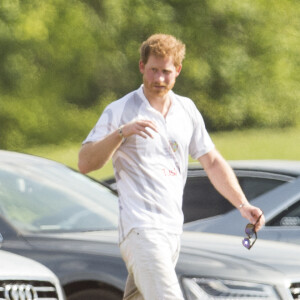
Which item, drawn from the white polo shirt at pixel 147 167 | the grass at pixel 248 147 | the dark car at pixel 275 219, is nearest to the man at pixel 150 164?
the white polo shirt at pixel 147 167

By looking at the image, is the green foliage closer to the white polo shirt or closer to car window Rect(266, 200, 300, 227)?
car window Rect(266, 200, 300, 227)

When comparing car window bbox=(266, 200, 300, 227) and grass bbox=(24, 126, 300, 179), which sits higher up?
grass bbox=(24, 126, 300, 179)

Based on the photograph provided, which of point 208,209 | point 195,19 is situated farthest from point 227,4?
point 208,209

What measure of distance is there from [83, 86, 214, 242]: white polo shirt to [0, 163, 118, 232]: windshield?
4.64 ft

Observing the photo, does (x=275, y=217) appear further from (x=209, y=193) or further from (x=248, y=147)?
(x=248, y=147)

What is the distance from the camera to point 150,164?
508 cm

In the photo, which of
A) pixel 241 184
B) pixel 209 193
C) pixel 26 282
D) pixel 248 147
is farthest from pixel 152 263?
pixel 248 147

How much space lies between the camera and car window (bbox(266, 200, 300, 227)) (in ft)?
24.7

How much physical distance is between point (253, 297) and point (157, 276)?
27.8 inches

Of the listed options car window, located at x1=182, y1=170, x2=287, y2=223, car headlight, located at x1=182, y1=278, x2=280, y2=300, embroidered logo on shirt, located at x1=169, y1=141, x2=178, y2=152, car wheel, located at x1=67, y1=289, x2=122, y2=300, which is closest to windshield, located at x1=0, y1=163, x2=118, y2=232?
car wheel, located at x1=67, y1=289, x2=122, y2=300

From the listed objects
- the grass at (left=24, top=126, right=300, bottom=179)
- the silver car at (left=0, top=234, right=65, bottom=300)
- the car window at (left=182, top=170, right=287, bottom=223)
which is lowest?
the silver car at (left=0, top=234, right=65, bottom=300)

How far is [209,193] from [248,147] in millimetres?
25496

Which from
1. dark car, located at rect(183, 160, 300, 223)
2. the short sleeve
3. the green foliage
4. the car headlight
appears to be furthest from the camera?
the green foliage

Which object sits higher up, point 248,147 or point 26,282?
point 248,147
